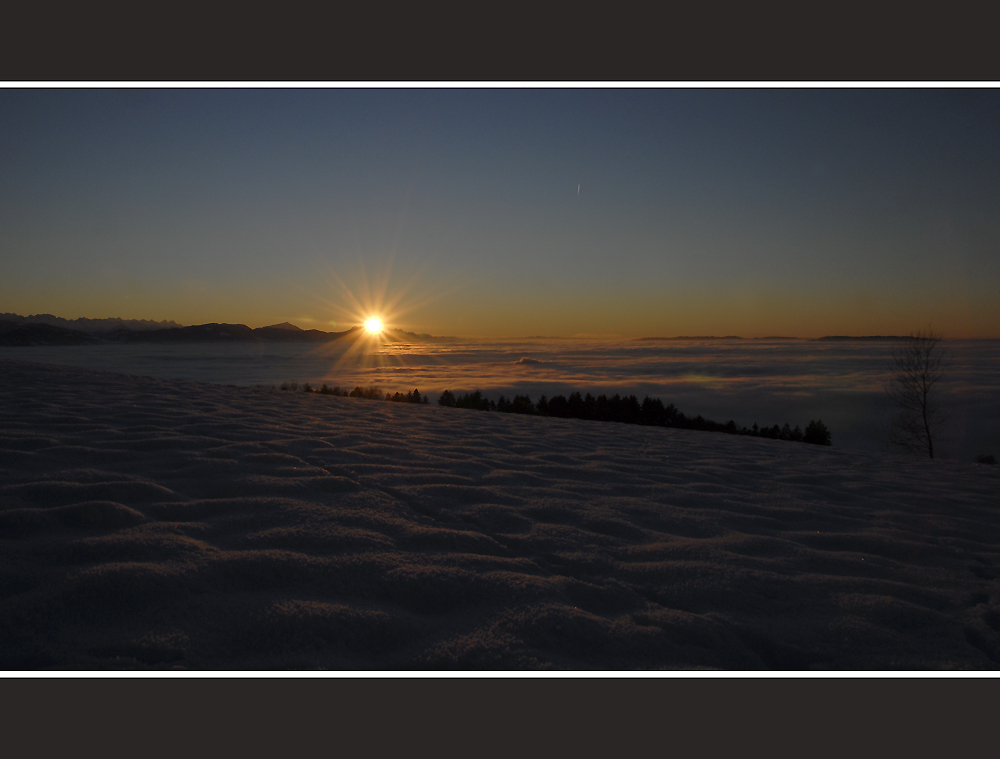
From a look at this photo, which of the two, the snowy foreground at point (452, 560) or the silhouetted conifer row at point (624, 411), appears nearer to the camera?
the snowy foreground at point (452, 560)

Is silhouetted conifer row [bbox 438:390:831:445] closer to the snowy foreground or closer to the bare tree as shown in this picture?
the snowy foreground

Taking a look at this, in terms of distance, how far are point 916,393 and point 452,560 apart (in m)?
19.3

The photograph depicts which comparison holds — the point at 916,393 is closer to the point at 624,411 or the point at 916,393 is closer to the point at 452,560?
the point at 624,411

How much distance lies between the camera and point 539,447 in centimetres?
448

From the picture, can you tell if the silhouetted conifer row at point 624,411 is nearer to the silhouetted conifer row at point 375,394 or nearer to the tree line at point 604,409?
the tree line at point 604,409

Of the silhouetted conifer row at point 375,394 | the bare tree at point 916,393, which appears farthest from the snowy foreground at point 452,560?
the bare tree at point 916,393

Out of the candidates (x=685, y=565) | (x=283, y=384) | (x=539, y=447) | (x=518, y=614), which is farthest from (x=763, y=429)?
(x=283, y=384)

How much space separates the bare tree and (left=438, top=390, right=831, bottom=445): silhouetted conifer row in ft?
33.7

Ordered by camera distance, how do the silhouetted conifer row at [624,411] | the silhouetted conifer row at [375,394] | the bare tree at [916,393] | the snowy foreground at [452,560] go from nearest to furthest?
the snowy foreground at [452,560], the silhouetted conifer row at [624,411], the silhouetted conifer row at [375,394], the bare tree at [916,393]

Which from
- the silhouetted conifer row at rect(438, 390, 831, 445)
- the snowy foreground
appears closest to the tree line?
the silhouetted conifer row at rect(438, 390, 831, 445)

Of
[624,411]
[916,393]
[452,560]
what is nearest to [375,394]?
[624,411]

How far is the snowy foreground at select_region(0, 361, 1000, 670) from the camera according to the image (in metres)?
1.47

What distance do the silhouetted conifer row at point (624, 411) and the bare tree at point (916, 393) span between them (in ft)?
33.7

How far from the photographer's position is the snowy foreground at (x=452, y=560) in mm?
1473
